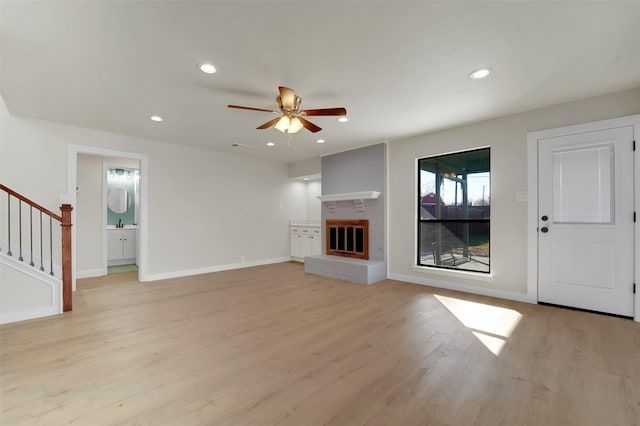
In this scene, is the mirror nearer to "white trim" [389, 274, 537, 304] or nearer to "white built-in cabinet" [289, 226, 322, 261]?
"white built-in cabinet" [289, 226, 322, 261]

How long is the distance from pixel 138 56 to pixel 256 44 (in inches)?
42.0

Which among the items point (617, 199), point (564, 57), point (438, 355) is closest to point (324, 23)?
point (564, 57)

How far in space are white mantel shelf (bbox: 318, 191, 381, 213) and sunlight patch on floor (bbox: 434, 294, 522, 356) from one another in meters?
2.11

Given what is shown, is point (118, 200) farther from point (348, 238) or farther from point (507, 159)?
point (507, 159)

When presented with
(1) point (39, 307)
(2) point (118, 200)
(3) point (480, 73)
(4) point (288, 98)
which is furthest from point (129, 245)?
(3) point (480, 73)

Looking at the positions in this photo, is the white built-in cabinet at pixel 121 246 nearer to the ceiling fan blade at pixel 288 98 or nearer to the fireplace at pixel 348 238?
the fireplace at pixel 348 238

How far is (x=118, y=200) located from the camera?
273 inches

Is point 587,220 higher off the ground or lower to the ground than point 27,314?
higher

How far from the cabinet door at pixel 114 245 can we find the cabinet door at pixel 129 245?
77 millimetres

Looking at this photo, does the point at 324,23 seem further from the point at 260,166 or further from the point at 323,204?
the point at 260,166

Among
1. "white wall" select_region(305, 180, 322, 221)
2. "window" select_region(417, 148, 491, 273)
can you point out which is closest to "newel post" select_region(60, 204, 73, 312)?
"window" select_region(417, 148, 491, 273)

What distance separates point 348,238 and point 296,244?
1.86m

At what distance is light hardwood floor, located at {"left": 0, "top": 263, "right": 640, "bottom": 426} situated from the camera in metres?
1.60

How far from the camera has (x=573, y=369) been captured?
204cm
